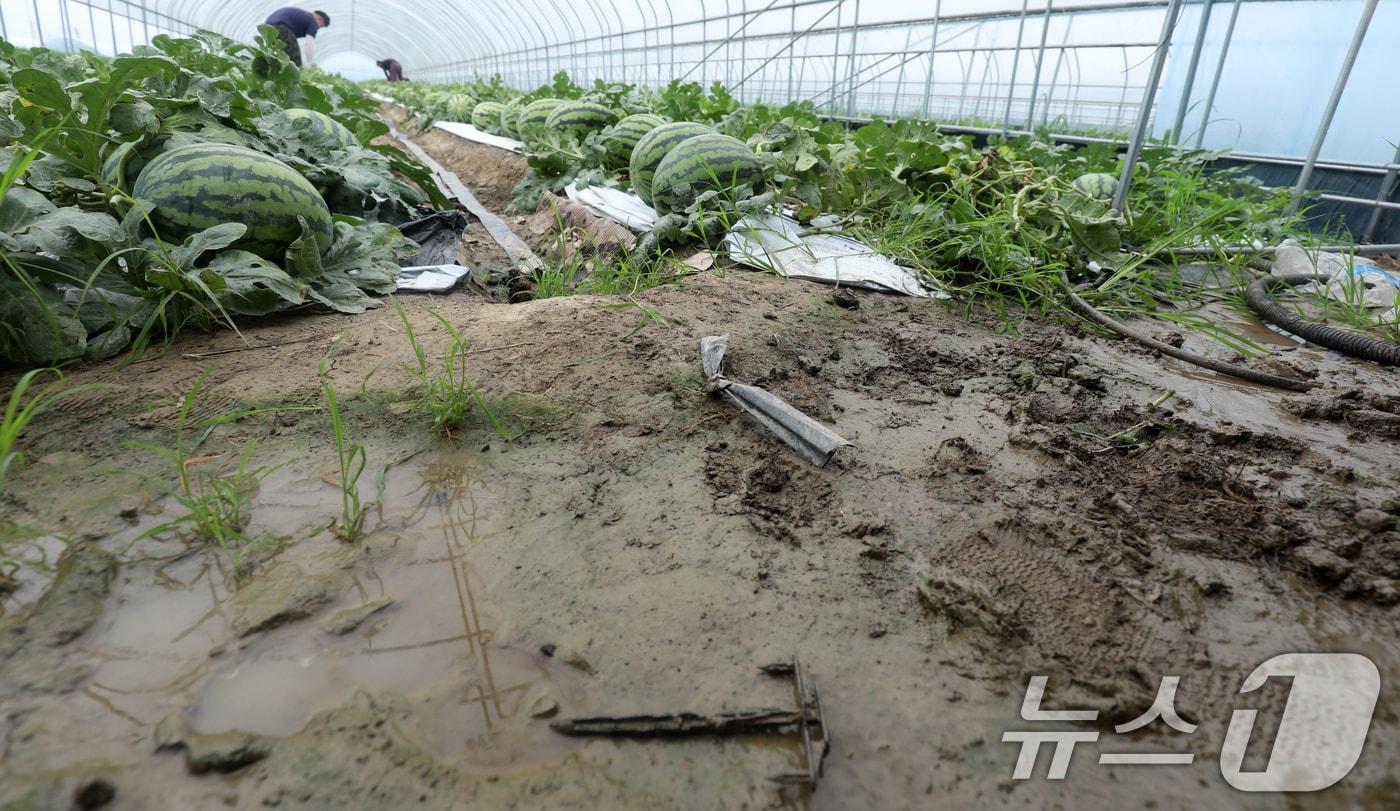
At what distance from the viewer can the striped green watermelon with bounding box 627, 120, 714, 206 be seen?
386 cm

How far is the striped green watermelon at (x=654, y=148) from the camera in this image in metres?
3.86

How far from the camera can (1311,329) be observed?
2.46m

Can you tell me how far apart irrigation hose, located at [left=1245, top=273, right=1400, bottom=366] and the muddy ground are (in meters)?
0.54

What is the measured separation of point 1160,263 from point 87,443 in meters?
4.03

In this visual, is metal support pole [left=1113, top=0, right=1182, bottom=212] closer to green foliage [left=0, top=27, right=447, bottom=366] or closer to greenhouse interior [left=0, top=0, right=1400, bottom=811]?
greenhouse interior [left=0, top=0, right=1400, bottom=811]

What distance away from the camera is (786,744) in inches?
35.6

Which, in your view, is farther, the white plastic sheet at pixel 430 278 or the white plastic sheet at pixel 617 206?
the white plastic sheet at pixel 617 206

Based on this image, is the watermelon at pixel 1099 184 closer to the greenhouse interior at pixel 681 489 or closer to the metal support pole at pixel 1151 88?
the greenhouse interior at pixel 681 489

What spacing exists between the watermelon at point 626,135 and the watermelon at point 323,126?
62.9 inches

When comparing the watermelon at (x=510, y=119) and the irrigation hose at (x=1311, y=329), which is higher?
the watermelon at (x=510, y=119)

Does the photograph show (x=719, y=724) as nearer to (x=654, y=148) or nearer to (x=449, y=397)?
(x=449, y=397)

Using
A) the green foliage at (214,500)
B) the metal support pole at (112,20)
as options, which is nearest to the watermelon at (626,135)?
the green foliage at (214,500)

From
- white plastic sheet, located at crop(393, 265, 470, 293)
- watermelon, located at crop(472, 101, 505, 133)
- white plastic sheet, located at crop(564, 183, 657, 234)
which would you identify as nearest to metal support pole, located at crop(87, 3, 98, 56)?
watermelon, located at crop(472, 101, 505, 133)

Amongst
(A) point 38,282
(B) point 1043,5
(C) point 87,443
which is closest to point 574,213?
(A) point 38,282
